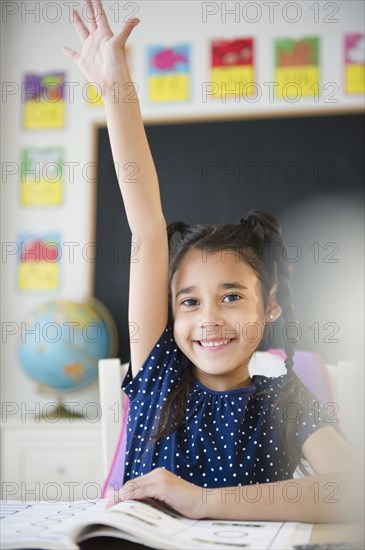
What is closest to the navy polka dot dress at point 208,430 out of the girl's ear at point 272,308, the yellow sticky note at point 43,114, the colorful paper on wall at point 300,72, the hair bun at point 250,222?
the girl's ear at point 272,308

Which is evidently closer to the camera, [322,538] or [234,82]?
[322,538]

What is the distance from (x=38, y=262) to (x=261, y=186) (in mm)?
830

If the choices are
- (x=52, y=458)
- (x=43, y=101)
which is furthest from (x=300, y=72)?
(x=52, y=458)

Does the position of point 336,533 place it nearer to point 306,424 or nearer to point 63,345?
point 306,424

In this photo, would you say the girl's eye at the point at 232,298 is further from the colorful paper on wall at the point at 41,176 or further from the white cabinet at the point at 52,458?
the colorful paper on wall at the point at 41,176

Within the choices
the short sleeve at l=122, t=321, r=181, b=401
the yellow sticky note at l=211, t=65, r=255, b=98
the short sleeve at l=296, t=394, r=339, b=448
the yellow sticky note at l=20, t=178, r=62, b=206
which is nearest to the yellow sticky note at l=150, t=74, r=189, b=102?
the yellow sticky note at l=211, t=65, r=255, b=98

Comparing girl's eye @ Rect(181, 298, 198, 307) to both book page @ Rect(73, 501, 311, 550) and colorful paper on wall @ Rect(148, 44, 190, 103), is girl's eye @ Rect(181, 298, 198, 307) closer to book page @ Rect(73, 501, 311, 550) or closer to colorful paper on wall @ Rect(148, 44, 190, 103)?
book page @ Rect(73, 501, 311, 550)

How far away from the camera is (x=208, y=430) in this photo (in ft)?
3.04

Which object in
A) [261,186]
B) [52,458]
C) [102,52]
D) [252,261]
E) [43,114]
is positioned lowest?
[52,458]

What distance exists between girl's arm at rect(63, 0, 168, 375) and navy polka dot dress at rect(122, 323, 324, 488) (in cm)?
3

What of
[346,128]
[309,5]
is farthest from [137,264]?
[309,5]

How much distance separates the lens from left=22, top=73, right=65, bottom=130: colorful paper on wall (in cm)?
260

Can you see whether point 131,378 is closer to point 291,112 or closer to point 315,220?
point 315,220

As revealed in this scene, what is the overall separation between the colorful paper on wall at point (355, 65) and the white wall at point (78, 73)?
0.9 inches
